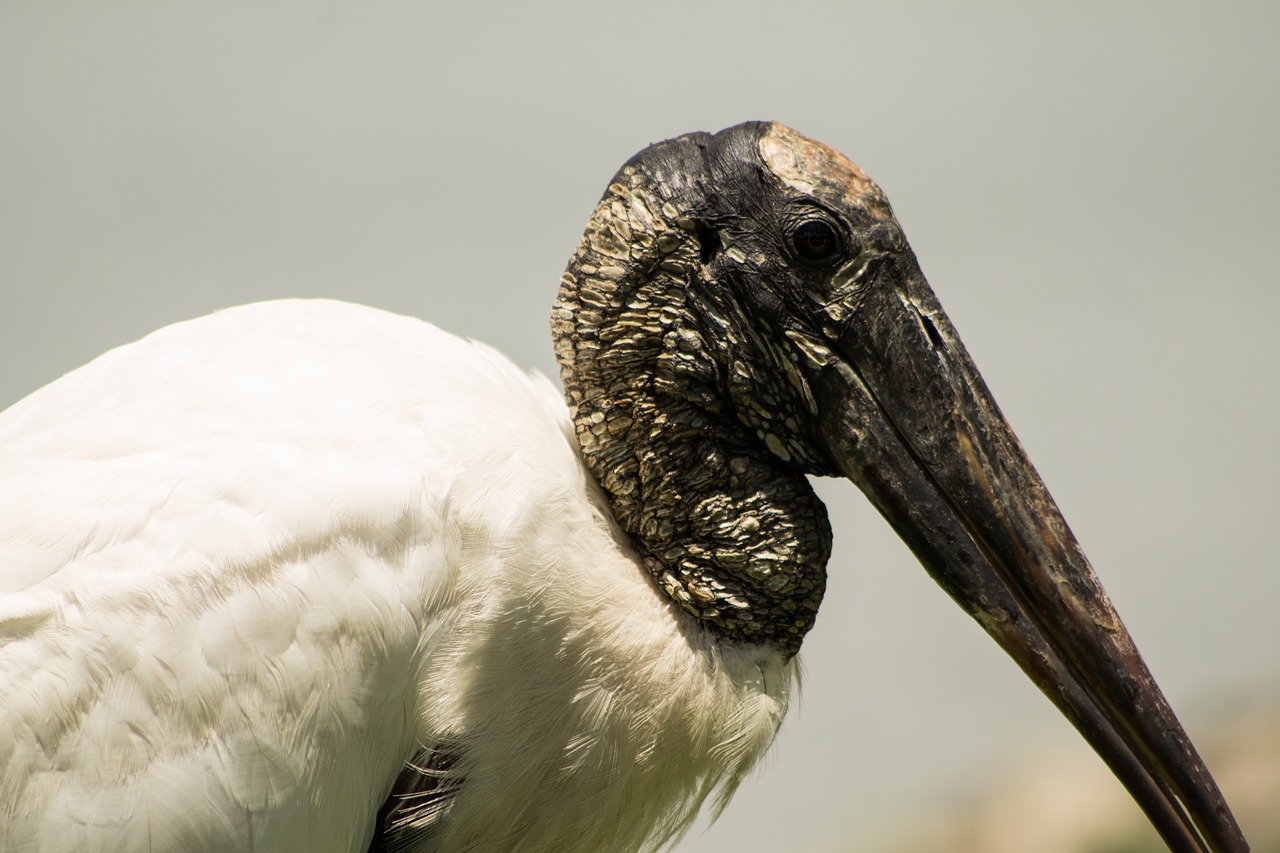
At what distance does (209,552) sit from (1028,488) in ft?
4.14

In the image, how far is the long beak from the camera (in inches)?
69.7

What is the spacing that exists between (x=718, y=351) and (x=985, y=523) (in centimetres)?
51

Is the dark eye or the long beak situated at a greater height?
the dark eye

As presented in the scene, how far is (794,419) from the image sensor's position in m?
1.95

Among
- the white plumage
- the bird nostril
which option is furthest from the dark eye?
the white plumage

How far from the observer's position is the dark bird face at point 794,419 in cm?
181

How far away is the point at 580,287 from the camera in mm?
1966

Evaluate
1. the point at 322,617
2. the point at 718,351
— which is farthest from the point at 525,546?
the point at 718,351

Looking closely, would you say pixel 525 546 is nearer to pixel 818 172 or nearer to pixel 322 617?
pixel 322 617

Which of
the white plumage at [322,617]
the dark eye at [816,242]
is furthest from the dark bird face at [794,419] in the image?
the white plumage at [322,617]

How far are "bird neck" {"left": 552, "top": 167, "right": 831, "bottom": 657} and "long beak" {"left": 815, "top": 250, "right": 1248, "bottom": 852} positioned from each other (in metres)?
0.17

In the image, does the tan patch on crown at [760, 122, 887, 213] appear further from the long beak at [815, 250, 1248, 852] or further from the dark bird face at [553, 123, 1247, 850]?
the long beak at [815, 250, 1248, 852]

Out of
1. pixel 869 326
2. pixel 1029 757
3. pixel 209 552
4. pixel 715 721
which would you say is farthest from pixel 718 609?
pixel 1029 757

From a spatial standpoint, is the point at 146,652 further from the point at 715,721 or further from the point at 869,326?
the point at 869,326
